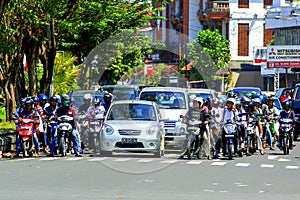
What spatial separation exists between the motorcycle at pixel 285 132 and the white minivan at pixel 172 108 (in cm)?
296

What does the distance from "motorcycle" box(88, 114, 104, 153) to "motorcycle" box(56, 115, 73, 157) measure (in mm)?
1176

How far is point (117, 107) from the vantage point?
23.4m

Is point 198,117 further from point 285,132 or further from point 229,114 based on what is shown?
point 285,132

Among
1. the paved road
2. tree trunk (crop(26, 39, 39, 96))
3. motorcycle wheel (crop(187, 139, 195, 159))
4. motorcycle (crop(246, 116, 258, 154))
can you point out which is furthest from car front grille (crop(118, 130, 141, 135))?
tree trunk (crop(26, 39, 39, 96))

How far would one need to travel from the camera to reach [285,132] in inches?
981

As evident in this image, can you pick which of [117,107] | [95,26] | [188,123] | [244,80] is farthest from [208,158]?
[244,80]

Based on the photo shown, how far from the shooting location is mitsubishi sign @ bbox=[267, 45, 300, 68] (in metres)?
62.5

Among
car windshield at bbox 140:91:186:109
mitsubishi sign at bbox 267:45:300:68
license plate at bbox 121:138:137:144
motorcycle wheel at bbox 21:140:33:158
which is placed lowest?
motorcycle wheel at bbox 21:140:33:158

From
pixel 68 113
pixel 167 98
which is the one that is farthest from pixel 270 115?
pixel 68 113

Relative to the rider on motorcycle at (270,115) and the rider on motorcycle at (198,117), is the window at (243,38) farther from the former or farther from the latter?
the rider on motorcycle at (198,117)

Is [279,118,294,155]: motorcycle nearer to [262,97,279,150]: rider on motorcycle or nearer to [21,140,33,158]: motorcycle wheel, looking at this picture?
[262,97,279,150]: rider on motorcycle

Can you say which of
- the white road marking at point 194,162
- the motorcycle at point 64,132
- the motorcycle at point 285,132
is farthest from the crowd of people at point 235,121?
the motorcycle at point 64,132

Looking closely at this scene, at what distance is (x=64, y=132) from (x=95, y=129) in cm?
175

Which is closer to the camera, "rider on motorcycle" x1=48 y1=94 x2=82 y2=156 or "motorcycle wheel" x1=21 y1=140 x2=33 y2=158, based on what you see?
"motorcycle wheel" x1=21 y1=140 x2=33 y2=158
